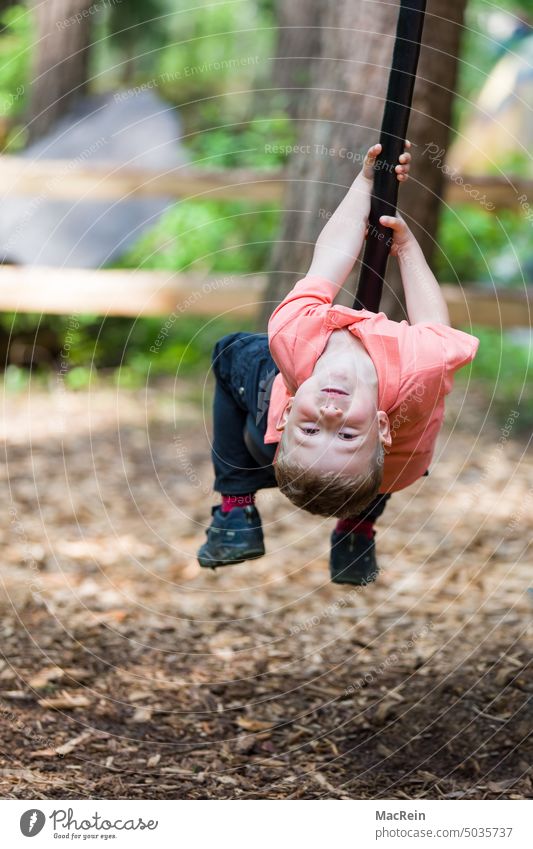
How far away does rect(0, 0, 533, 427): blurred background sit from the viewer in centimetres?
369

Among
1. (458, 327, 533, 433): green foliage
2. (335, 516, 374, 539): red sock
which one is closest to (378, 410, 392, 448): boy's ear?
(335, 516, 374, 539): red sock

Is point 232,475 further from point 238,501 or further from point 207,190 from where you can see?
point 207,190

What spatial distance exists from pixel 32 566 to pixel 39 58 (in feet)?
15.7

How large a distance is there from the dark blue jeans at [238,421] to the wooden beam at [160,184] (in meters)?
3.23

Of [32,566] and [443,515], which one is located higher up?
[443,515]

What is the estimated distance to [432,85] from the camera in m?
3.57

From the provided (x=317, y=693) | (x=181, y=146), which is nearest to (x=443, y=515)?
(x=317, y=693)

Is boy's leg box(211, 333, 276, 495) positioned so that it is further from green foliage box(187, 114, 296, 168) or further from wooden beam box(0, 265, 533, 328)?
green foliage box(187, 114, 296, 168)

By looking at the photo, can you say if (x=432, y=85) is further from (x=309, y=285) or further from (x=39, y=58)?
(x=39, y=58)

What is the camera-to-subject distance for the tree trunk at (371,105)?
3480 millimetres

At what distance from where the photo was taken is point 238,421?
8.71 ft

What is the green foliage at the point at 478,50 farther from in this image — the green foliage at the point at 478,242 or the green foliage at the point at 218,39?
the green foliage at the point at 218,39

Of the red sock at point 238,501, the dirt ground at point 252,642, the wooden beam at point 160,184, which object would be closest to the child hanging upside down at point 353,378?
the red sock at point 238,501

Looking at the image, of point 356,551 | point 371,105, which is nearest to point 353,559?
point 356,551
